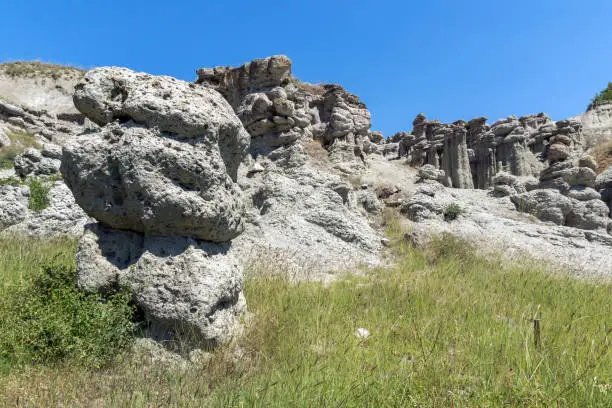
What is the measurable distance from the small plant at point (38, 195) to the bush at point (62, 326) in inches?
231

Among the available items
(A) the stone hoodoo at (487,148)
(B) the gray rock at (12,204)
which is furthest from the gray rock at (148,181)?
(A) the stone hoodoo at (487,148)

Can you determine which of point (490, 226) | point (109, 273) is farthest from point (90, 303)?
point (490, 226)

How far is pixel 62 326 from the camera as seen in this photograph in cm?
277

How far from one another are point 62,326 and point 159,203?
1.26 metres

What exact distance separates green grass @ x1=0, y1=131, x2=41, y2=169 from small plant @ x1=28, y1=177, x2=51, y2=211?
12091 millimetres

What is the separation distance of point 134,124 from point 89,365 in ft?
7.57

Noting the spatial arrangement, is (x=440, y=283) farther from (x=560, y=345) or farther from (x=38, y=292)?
(x=38, y=292)

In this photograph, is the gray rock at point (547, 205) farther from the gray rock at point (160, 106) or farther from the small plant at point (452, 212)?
the gray rock at point (160, 106)

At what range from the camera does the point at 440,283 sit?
5.35 meters

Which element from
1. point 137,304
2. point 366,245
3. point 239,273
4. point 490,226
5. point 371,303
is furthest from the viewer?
point 490,226

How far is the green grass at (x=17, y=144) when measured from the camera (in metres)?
18.6

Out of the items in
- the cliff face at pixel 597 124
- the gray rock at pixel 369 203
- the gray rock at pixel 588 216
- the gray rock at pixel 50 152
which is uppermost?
the cliff face at pixel 597 124

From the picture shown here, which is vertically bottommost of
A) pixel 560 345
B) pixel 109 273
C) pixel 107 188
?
pixel 560 345

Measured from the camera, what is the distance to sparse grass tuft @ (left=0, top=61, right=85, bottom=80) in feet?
131
